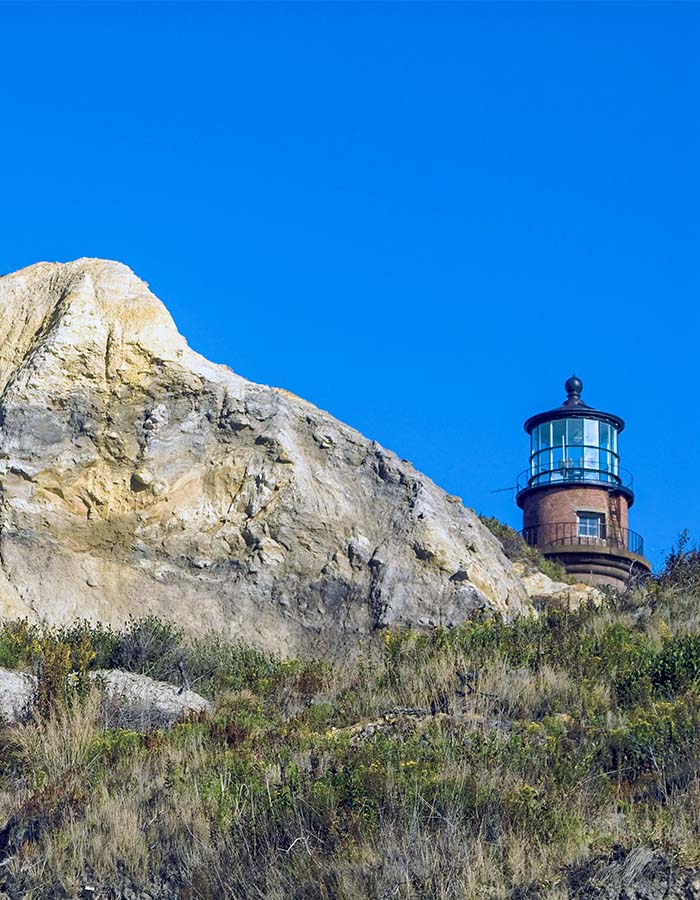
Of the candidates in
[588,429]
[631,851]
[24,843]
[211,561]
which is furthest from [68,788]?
[588,429]

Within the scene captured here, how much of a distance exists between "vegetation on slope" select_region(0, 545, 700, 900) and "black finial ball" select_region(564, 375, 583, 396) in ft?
76.0

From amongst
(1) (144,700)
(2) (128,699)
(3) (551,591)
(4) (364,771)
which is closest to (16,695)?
(2) (128,699)

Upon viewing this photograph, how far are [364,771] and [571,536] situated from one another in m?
24.3

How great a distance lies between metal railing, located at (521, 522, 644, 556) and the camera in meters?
32.0

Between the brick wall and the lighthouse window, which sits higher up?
the brick wall

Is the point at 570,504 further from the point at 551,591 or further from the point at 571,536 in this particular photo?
the point at 551,591

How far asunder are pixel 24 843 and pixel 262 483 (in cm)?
671

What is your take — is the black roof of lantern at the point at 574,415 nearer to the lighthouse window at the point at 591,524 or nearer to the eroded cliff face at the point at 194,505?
the lighthouse window at the point at 591,524

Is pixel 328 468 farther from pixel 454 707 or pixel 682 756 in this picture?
pixel 682 756

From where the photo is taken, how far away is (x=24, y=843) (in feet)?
27.6

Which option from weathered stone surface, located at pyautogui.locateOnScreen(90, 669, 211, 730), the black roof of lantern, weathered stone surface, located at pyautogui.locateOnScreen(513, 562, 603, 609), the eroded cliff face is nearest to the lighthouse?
the black roof of lantern

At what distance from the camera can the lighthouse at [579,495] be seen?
3162 cm

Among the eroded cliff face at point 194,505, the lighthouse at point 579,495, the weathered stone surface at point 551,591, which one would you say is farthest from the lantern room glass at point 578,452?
the eroded cliff face at point 194,505

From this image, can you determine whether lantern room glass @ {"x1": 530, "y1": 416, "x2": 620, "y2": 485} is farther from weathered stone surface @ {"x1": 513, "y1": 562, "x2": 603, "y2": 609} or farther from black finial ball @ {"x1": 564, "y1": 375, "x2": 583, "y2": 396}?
weathered stone surface @ {"x1": 513, "y1": 562, "x2": 603, "y2": 609}
